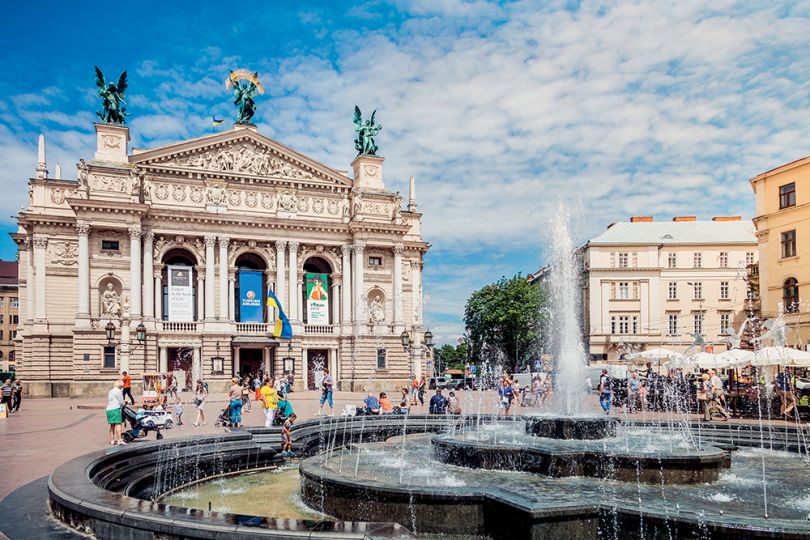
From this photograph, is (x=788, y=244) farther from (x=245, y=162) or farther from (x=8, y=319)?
(x=8, y=319)

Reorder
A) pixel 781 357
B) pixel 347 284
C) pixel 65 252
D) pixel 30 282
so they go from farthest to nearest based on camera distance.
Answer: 1. pixel 347 284
2. pixel 30 282
3. pixel 65 252
4. pixel 781 357

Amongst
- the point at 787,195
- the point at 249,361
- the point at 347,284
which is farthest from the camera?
the point at 347,284

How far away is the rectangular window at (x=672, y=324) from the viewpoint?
6769 centimetres

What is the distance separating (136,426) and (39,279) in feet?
114

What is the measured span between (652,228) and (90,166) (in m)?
55.1

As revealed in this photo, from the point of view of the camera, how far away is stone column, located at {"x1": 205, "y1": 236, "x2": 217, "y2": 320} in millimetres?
49438

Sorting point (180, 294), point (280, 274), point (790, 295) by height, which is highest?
point (280, 274)

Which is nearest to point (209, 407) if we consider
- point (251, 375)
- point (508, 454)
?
point (251, 375)

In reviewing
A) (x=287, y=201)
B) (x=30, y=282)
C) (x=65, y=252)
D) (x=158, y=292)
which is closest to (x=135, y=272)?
(x=158, y=292)

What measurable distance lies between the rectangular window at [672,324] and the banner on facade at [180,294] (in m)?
47.4

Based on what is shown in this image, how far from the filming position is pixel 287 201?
2057 inches

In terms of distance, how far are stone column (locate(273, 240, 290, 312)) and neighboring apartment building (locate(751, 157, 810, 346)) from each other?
3335 centimetres

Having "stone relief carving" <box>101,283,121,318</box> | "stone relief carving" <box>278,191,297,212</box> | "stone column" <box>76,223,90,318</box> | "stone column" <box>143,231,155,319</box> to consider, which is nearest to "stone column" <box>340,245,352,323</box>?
"stone relief carving" <box>278,191,297,212</box>

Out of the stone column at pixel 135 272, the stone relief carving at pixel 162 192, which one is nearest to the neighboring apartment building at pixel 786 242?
the stone relief carving at pixel 162 192
